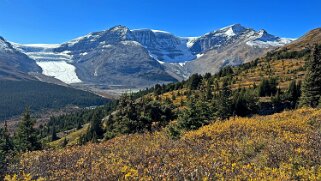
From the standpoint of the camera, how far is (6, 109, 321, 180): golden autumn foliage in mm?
9805

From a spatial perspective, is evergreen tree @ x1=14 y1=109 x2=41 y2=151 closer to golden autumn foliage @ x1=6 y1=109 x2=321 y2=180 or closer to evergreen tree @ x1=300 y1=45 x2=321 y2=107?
evergreen tree @ x1=300 y1=45 x2=321 y2=107

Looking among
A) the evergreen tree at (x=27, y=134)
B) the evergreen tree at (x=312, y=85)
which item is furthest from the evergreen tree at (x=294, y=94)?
the evergreen tree at (x=27, y=134)

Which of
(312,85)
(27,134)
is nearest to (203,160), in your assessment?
(312,85)

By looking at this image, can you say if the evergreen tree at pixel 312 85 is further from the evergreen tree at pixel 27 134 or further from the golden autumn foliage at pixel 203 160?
the evergreen tree at pixel 27 134

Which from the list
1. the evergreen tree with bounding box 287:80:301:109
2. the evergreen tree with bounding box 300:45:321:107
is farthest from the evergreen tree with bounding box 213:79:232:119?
the evergreen tree with bounding box 287:80:301:109

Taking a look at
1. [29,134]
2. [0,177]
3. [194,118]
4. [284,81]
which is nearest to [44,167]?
[0,177]

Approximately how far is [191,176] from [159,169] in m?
1.30

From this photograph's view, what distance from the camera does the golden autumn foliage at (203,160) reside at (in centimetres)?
980

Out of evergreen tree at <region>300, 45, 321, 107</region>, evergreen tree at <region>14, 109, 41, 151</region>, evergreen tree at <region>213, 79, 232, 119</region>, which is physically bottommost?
evergreen tree at <region>14, 109, 41, 151</region>

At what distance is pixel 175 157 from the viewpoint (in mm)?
12758

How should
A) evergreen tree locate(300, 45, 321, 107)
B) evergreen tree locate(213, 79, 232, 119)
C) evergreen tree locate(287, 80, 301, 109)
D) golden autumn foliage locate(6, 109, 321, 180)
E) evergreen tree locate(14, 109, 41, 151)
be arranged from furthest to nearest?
1. evergreen tree locate(14, 109, 41, 151)
2. evergreen tree locate(287, 80, 301, 109)
3. evergreen tree locate(300, 45, 321, 107)
4. evergreen tree locate(213, 79, 232, 119)
5. golden autumn foliage locate(6, 109, 321, 180)

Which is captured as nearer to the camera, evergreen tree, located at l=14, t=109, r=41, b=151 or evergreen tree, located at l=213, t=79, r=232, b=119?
evergreen tree, located at l=213, t=79, r=232, b=119

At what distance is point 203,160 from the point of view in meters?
11.5

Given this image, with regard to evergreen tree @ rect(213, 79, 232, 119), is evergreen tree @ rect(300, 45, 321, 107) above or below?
above
